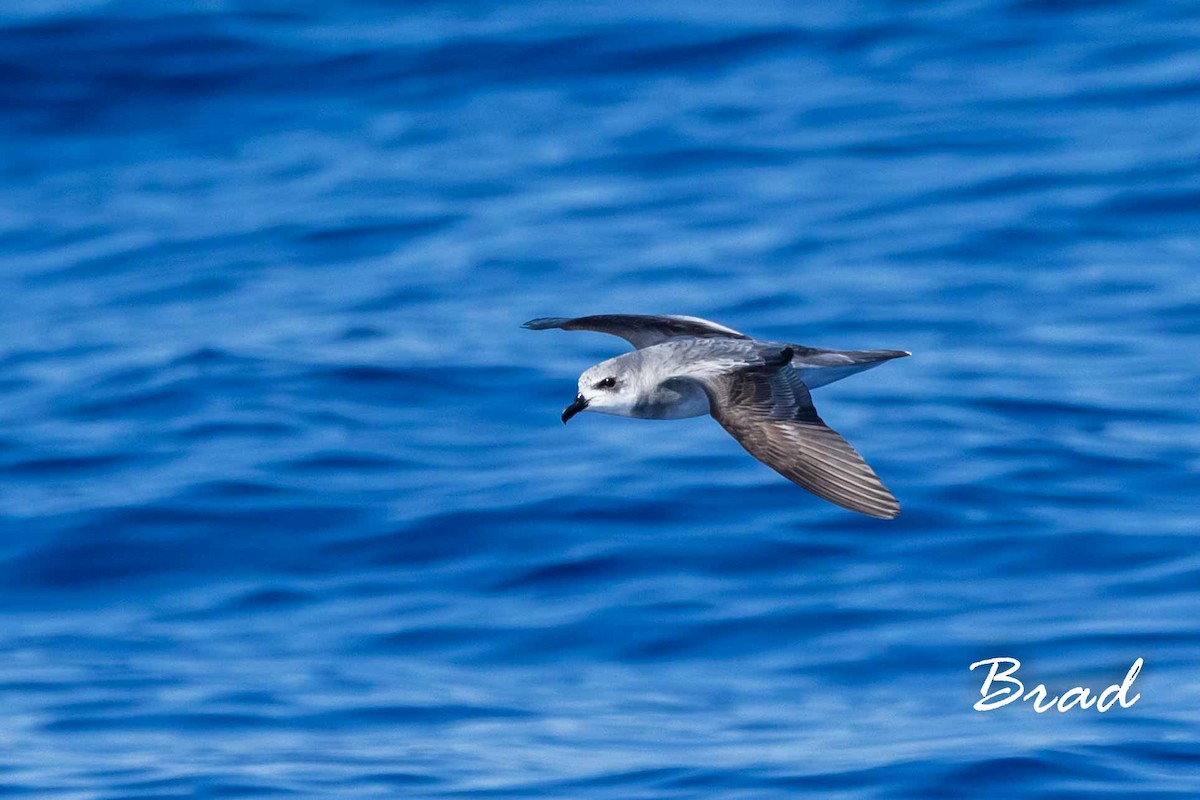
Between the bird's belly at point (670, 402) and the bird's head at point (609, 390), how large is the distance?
0.20 ft

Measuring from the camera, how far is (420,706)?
1098cm

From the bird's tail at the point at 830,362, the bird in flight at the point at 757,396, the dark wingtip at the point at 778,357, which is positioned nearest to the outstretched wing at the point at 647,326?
the bird in flight at the point at 757,396

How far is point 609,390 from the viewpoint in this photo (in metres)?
7.57

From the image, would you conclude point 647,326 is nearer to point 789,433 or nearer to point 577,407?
point 577,407

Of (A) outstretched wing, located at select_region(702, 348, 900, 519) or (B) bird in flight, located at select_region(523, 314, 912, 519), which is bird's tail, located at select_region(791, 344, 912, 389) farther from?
(A) outstretched wing, located at select_region(702, 348, 900, 519)

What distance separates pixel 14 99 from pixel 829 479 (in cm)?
1800

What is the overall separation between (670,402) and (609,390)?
26 centimetres

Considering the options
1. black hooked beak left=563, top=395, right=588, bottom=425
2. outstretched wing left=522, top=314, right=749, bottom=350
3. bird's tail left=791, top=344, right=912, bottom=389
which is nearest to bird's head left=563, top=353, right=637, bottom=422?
black hooked beak left=563, top=395, right=588, bottom=425

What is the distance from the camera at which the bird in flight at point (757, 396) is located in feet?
21.8

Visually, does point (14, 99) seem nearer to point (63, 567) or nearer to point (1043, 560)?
point (63, 567)

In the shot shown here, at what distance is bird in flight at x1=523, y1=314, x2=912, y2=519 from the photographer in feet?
21.8

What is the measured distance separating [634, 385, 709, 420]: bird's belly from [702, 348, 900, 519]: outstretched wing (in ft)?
1.06

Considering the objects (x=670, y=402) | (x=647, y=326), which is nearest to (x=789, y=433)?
(x=670, y=402)

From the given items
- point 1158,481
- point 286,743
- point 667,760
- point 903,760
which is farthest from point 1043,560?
point 286,743
